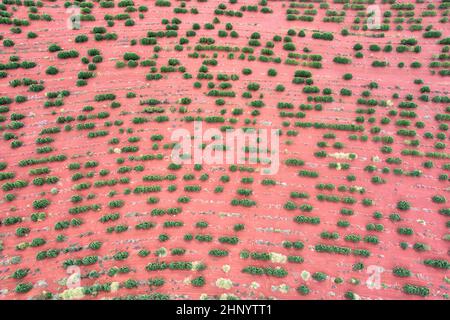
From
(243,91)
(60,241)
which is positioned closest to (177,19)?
(243,91)

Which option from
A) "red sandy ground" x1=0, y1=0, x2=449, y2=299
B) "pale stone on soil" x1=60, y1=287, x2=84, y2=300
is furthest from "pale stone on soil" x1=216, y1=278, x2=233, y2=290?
"pale stone on soil" x1=60, y1=287, x2=84, y2=300

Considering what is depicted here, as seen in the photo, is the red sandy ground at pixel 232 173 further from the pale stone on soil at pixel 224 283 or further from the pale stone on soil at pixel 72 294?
the pale stone on soil at pixel 72 294

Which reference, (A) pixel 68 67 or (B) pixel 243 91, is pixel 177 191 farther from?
(A) pixel 68 67

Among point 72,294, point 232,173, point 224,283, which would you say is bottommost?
point 72,294

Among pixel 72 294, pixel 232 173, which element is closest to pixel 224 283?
pixel 232 173

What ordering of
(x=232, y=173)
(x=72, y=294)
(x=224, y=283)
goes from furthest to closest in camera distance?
(x=232, y=173)
(x=224, y=283)
(x=72, y=294)

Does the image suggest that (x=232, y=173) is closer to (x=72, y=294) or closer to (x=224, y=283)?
(x=224, y=283)

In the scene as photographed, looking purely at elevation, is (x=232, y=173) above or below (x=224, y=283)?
above

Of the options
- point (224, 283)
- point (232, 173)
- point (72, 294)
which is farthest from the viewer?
point (232, 173)

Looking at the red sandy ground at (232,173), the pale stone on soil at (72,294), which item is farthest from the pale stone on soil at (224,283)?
the pale stone on soil at (72,294)
